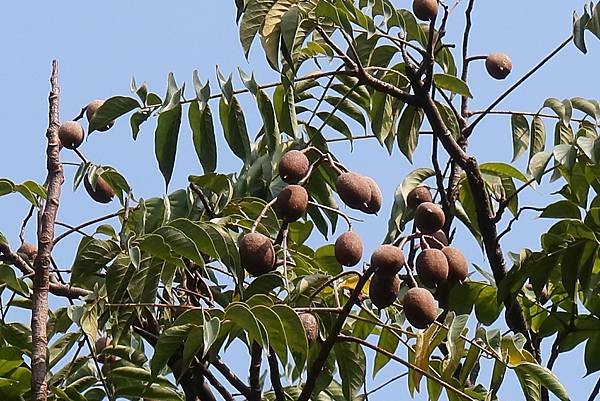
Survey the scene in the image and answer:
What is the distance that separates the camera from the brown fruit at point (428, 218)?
1.95 meters

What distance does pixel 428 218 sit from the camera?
1.95 meters

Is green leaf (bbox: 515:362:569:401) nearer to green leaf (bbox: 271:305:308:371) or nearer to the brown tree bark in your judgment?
green leaf (bbox: 271:305:308:371)

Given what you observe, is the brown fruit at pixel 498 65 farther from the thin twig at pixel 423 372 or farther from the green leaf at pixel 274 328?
the green leaf at pixel 274 328

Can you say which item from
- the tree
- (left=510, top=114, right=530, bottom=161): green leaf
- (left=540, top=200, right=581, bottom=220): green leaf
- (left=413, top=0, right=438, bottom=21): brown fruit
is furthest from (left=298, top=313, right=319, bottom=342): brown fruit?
(left=510, top=114, right=530, bottom=161): green leaf

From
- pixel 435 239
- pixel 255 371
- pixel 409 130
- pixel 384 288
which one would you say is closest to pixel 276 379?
pixel 255 371

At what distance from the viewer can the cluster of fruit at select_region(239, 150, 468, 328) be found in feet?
5.90

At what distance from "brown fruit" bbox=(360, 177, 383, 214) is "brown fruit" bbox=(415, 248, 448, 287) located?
0.19m

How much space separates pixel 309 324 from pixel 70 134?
26.9 inches

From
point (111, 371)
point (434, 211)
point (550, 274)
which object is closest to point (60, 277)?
point (111, 371)

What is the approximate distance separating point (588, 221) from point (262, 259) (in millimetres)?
604

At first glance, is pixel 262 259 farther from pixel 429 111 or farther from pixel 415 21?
pixel 415 21

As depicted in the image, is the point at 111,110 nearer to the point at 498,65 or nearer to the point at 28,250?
the point at 28,250

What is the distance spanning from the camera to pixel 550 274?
7.03ft

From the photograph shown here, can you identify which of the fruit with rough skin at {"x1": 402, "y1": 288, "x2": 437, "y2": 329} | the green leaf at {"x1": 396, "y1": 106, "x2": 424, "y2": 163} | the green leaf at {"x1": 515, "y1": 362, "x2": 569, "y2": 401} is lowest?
the green leaf at {"x1": 515, "y1": 362, "x2": 569, "y2": 401}
